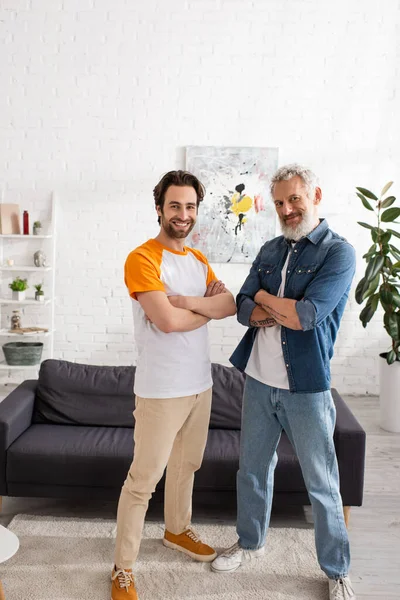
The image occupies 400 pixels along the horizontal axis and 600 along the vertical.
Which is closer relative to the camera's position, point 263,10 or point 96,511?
point 96,511

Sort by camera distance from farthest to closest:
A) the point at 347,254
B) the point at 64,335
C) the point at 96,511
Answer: the point at 64,335
the point at 96,511
the point at 347,254

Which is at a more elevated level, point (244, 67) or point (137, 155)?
point (244, 67)

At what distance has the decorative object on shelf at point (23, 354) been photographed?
17.6 ft

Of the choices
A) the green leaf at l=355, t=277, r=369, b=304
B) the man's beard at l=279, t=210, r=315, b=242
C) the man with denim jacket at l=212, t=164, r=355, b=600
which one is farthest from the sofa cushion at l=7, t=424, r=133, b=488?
the green leaf at l=355, t=277, r=369, b=304

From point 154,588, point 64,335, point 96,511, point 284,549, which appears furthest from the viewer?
point 64,335

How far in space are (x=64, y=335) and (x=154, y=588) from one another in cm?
344

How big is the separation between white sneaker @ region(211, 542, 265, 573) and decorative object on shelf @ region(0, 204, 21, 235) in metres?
3.71

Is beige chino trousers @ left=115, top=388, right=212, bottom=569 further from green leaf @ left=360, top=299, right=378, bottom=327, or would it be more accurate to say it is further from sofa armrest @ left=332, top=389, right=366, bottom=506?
green leaf @ left=360, top=299, right=378, bottom=327

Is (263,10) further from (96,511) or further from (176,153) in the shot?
(96,511)

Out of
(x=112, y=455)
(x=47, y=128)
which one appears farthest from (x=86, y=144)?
(x=112, y=455)

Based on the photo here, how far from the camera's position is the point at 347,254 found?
89.9 inches

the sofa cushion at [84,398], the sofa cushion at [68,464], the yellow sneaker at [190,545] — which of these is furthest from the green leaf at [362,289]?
the yellow sneaker at [190,545]

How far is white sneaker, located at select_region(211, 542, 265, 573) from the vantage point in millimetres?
2607

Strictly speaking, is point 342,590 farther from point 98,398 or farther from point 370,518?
point 98,398
